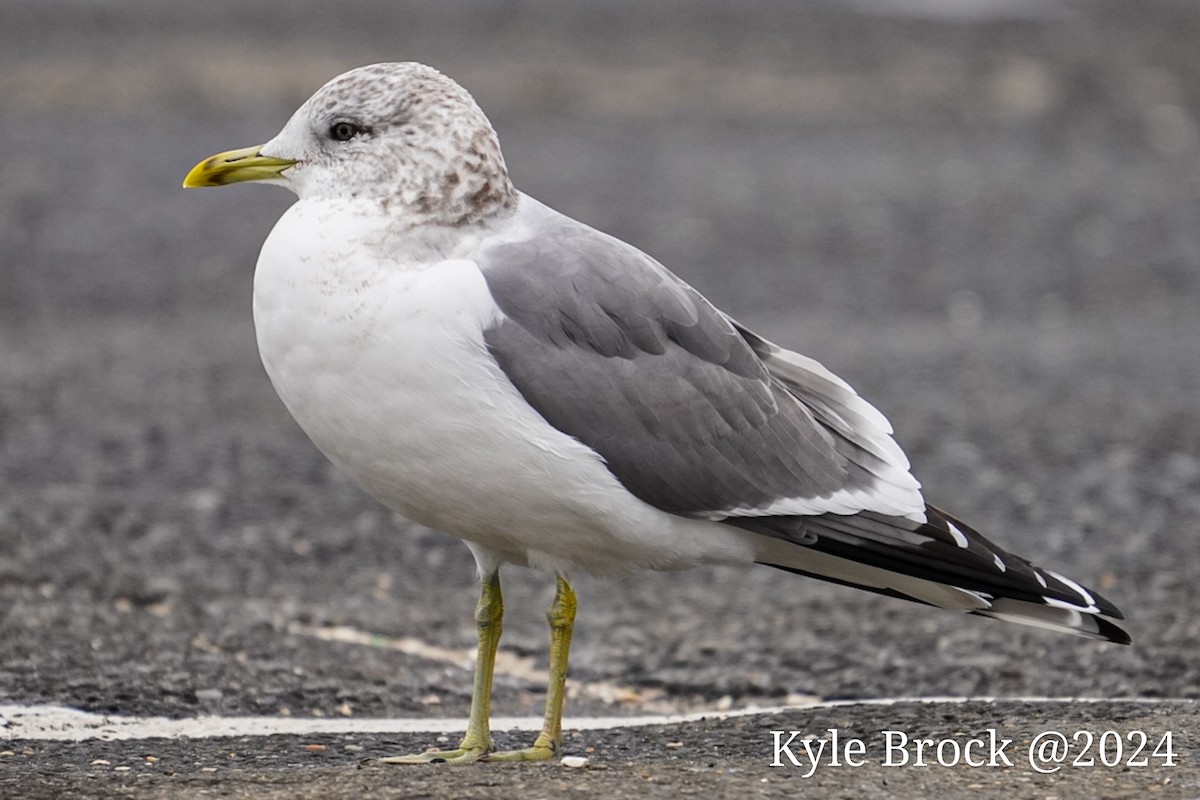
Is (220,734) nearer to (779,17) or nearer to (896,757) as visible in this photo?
(896,757)

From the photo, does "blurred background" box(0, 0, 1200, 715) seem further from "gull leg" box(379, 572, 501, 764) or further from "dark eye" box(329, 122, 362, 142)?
"dark eye" box(329, 122, 362, 142)

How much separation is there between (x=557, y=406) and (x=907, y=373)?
19.7ft

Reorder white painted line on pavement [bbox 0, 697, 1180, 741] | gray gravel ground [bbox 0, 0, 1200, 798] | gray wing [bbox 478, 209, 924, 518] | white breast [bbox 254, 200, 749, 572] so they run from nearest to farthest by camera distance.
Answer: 1. white breast [bbox 254, 200, 749, 572]
2. gray wing [bbox 478, 209, 924, 518]
3. white painted line on pavement [bbox 0, 697, 1180, 741]
4. gray gravel ground [bbox 0, 0, 1200, 798]

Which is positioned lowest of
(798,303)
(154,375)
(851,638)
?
(851,638)

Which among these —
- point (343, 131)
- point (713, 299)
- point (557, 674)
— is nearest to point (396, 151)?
point (343, 131)

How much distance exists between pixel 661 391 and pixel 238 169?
1.22 m

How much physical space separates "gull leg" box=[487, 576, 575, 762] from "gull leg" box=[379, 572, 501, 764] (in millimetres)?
18

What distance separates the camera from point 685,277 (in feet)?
39.1

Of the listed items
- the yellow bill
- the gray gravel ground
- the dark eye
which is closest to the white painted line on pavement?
the gray gravel ground

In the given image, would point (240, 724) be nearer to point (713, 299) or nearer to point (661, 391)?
point (661, 391)

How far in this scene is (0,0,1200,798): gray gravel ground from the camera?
5.42 m

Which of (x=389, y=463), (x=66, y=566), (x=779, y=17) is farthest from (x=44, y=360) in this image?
(x=779, y=17)

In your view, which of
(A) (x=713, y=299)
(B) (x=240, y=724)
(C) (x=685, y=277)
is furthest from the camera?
(C) (x=685, y=277)

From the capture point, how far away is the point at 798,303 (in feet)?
38.1
